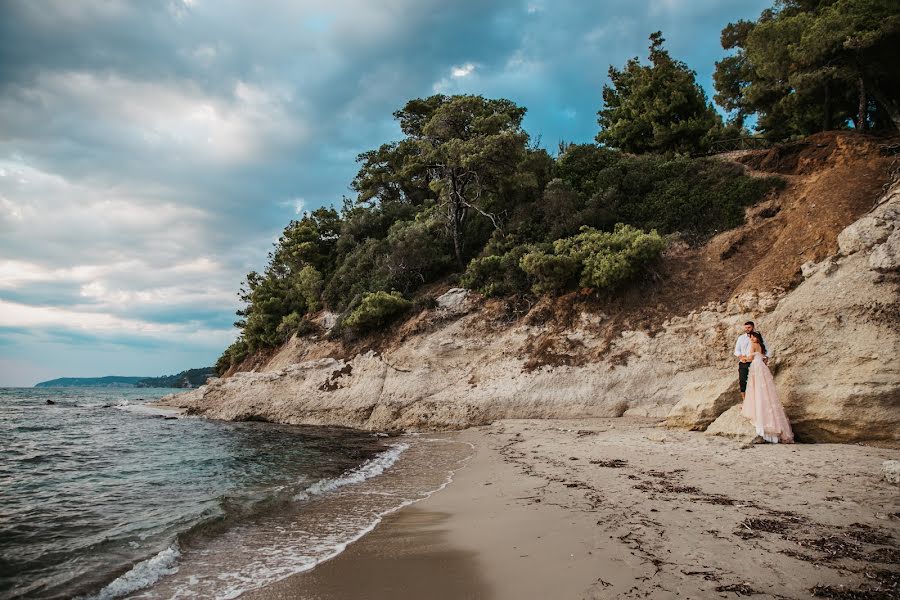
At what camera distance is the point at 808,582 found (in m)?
3.27

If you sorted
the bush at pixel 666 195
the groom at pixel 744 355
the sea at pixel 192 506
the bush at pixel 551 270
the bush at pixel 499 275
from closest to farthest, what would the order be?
the sea at pixel 192 506, the groom at pixel 744 355, the bush at pixel 551 270, the bush at pixel 666 195, the bush at pixel 499 275

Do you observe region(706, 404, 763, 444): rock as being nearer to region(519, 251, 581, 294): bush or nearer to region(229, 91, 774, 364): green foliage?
region(229, 91, 774, 364): green foliage

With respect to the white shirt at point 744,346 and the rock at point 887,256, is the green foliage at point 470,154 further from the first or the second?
the rock at point 887,256

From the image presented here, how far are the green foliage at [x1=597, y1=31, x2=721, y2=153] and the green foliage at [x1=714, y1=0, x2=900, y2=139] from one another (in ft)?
8.93

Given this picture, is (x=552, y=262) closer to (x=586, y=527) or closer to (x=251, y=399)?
(x=586, y=527)

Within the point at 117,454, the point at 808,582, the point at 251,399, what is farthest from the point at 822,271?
the point at 251,399

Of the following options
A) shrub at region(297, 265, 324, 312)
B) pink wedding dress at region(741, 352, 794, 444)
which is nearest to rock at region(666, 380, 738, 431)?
pink wedding dress at region(741, 352, 794, 444)

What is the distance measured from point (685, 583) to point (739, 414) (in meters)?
7.15

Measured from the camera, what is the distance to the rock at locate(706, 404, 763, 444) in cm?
852

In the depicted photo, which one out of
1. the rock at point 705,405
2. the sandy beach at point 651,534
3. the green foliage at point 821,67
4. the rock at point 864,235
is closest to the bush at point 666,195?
the green foliage at point 821,67

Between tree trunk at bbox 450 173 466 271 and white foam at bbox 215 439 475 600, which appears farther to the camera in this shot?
tree trunk at bbox 450 173 466 271

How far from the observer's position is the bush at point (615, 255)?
16.6 meters

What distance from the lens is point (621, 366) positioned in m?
14.8

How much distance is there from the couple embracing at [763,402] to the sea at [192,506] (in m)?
6.27
